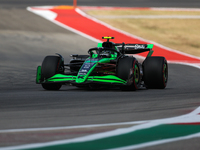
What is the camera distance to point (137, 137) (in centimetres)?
483

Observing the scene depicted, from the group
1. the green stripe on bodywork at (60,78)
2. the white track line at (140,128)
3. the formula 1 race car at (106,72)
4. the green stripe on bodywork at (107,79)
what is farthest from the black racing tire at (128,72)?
the white track line at (140,128)

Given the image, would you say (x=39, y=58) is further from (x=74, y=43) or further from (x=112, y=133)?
(x=112, y=133)

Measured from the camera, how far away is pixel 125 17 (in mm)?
28703

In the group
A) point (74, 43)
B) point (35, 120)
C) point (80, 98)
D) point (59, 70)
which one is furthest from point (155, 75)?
point (74, 43)

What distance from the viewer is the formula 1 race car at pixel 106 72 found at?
992 cm

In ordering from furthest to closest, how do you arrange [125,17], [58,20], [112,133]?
[125,17], [58,20], [112,133]

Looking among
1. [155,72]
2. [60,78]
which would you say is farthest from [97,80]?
[155,72]

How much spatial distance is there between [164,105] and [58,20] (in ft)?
66.2

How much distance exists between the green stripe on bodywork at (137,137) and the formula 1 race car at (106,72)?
14.8ft

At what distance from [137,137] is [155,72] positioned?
610 cm

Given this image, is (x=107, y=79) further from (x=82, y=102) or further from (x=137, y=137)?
(x=137, y=137)

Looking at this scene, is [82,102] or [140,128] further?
[82,102]

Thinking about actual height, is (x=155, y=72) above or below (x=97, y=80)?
above

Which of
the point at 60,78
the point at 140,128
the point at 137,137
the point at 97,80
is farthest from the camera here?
Result: the point at 60,78
